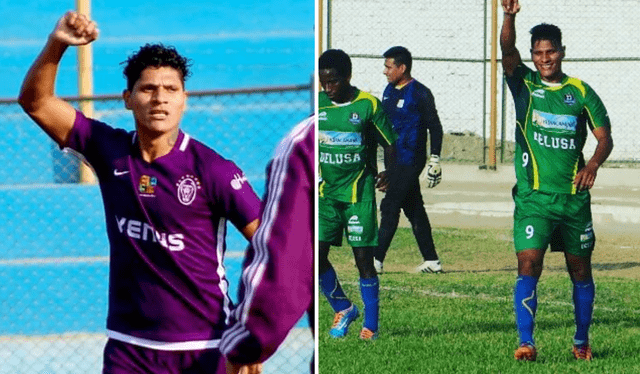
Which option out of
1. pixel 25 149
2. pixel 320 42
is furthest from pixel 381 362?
pixel 25 149

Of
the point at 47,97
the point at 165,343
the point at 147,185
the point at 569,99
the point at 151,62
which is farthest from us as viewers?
the point at 569,99

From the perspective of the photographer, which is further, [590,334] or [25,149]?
[25,149]

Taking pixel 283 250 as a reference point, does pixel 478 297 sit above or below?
below

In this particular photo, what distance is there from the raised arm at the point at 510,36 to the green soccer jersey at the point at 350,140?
452 mm

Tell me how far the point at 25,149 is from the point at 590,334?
2.90 m

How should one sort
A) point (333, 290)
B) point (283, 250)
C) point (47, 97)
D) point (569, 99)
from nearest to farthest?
point (283, 250), point (47, 97), point (569, 99), point (333, 290)

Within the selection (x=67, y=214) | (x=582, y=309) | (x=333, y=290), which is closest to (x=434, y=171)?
(x=333, y=290)

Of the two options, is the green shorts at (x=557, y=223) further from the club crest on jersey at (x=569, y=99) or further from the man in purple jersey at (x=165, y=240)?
the man in purple jersey at (x=165, y=240)

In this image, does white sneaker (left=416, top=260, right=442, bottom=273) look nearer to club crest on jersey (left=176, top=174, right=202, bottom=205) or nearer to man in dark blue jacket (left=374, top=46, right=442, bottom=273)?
man in dark blue jacket (left=374, top=46, right=442, bottom=273)

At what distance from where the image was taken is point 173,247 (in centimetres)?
351

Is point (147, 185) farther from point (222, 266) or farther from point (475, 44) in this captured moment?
point (475, 44)

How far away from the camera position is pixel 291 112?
18.7ft

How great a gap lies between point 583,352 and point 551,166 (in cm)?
63

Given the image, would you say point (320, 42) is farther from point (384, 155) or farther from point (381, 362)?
point (381, 362)
